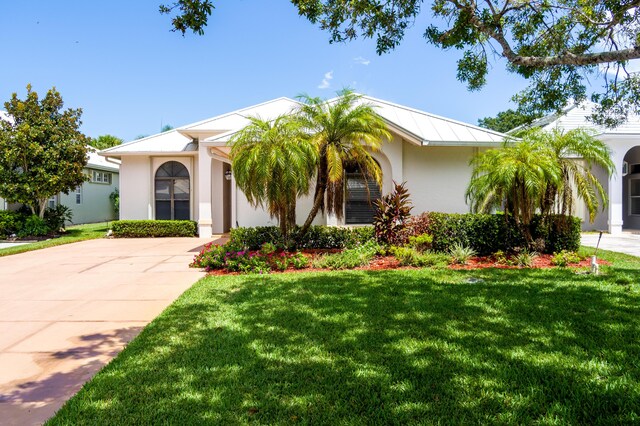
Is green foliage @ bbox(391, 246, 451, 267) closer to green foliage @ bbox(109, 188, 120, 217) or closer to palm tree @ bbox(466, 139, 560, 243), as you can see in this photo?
palm tree @ bbox(466, 139, 560, 243)

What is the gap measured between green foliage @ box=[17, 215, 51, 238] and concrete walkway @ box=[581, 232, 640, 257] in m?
21.8

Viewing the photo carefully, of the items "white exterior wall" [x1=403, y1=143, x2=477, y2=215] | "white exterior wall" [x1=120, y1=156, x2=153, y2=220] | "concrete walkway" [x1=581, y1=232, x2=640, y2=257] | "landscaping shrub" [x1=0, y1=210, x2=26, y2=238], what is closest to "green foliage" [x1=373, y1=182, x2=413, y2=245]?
"white exterior wall" [x1=403, y1=143, x2=477, y2=215]

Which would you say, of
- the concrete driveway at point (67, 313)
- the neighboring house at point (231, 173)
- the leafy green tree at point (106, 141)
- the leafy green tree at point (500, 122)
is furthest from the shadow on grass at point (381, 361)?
the leafy green tree at point (500, 122)

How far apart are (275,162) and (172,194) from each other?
1100cm

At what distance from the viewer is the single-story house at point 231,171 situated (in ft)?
40.6

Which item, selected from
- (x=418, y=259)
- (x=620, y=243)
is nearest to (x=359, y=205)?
(x=418, y=259)

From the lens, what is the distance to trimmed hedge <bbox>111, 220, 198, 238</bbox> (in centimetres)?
1627

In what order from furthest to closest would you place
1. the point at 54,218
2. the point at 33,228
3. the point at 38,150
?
the point at 54,218, the point at 33,228, the point at 38,150

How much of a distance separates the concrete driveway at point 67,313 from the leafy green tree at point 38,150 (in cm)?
536

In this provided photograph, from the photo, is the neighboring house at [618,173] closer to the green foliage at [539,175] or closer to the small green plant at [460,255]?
the green foliage at [539,175]

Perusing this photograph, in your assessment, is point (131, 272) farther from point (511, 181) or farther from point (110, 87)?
point (110, 87)

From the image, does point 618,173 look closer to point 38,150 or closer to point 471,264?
point 471,264

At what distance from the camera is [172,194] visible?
17688 mm

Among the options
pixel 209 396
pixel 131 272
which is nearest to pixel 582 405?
pixel 209 396
